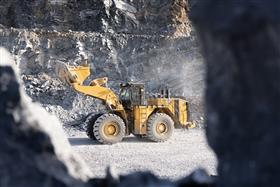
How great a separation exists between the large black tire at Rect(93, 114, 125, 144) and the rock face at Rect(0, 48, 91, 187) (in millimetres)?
10576

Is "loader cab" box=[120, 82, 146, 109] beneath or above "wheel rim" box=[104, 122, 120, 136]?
above

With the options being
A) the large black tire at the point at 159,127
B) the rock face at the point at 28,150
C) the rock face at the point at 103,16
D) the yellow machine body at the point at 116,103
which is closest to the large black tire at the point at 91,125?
the yellow machine body at the point at 116,103

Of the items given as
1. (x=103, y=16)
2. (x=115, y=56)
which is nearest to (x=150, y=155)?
(x=115, y=56)

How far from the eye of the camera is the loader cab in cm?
1442

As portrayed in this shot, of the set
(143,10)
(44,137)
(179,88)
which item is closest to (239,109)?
(44,137)

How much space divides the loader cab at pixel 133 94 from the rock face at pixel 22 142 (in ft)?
36.8

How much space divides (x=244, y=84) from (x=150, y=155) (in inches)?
384

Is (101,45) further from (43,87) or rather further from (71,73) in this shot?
(71,73)

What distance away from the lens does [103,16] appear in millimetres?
27453

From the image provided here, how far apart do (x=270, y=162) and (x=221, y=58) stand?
1.79ft

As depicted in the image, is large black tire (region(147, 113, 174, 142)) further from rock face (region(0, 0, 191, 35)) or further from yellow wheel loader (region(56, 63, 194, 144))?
rock face (region(0, 0, 191, 35))

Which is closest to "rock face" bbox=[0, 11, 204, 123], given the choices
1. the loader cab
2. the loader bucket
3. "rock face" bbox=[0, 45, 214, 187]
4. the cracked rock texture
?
the cracked rock texture

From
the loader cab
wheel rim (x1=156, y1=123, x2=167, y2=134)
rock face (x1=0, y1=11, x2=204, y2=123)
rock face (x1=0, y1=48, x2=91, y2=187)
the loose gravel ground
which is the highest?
rock face (x1=0, y1=11, x2=204, y2=123)

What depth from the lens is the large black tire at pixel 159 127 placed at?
14.3m
